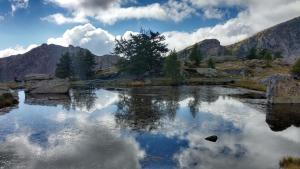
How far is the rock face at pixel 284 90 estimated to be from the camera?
51.5 m

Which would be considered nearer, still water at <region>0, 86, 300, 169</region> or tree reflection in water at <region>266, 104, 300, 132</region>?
still water at <region>0, 86, 300, 169</region>

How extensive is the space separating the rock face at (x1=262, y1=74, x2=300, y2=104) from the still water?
5.89 m

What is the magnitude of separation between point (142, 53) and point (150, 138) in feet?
369

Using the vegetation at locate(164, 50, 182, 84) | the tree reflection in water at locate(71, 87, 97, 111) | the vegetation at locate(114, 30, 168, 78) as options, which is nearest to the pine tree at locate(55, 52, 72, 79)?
the vegetation at locate(114, 30, 168, 78)

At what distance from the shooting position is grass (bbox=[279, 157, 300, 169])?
66.5 ft

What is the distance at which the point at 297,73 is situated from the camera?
103875 mm

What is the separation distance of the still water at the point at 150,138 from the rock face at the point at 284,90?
5.89 meters

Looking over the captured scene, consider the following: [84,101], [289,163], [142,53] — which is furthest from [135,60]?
[289,163]

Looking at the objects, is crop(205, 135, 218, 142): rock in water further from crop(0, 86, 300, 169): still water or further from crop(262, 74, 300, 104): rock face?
crop(262, 74, 300, 104): rock face

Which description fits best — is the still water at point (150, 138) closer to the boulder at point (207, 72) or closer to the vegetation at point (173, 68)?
the vegetation at point (173, 68)

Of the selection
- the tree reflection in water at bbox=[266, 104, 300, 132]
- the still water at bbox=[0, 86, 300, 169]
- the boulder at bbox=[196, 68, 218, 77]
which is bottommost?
the still water at bbox=[0, 86, 300, 169]

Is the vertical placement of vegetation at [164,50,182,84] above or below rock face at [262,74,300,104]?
above

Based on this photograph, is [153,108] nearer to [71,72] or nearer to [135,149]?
[135,149]

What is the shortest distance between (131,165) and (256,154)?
32.6 feet
